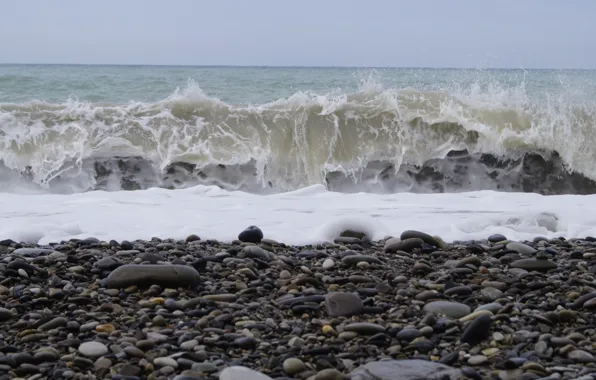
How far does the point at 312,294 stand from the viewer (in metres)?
3.12

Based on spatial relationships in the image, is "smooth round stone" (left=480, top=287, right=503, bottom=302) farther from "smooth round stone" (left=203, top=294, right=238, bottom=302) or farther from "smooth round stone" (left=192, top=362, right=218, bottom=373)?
"smooth round stone" (left=192, top=362, right=218, bottom=373)

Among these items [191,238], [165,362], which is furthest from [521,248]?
[165,362]

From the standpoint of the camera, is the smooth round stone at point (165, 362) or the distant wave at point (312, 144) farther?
the distant wave at point (312, 144)

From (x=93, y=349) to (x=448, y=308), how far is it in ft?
4.60

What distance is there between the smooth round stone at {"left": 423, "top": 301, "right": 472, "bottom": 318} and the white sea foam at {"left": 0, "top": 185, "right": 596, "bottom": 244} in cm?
156

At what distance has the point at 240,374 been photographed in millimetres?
2195

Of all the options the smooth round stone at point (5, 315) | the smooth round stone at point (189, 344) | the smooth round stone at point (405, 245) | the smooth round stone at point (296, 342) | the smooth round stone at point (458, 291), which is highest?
the smooth round stone at point (405, 245)

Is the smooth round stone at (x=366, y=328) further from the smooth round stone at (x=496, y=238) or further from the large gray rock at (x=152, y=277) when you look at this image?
the smooth round stone at (x=496, y=238)

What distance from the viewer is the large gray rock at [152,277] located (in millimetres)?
3217

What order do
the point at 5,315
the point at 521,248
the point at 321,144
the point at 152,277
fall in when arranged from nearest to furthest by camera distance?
the point at 5,315
the point at 152,277
the point at 521,248
the point at 321,144

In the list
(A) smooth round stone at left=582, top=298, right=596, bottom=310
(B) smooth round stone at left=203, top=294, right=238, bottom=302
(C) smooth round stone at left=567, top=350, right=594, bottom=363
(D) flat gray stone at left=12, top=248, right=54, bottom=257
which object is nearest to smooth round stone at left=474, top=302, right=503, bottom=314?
(A) smooth round stone at left=582, top=298, right=596, bottom=310

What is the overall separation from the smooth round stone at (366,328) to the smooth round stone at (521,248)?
65.0 inches

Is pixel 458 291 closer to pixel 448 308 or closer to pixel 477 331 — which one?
pixel 448 308

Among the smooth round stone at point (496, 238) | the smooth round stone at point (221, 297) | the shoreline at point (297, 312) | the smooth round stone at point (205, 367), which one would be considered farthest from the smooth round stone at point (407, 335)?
the smooth round stone at point (496, 238)
